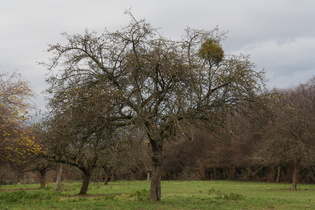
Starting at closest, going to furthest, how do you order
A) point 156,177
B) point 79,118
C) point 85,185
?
point 79,118, point 156,177, point 85,185

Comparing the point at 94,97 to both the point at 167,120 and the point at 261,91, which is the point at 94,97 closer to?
the point at 167,120

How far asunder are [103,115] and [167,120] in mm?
2800

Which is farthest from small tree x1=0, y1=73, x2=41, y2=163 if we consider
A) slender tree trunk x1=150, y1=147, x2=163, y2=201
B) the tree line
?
slender tree trunk x1=150, y1=147, x2=163, y2=201

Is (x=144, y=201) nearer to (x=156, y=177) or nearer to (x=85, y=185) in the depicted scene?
(x=156, y=177)

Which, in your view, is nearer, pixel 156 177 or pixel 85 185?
pixel 156 177

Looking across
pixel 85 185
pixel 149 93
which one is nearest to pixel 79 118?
pixel 149 93

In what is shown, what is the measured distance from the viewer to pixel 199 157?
65.0 metres

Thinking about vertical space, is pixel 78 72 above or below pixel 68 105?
above

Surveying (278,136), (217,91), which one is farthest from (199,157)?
(217,91)

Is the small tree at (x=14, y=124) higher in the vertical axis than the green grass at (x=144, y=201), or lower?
higher

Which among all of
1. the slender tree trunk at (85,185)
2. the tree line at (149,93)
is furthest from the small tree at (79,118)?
the slender tree trunk at (85,185)

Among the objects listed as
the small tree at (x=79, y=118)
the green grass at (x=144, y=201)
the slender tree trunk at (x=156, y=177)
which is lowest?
the green grass at (x=144, y=201)

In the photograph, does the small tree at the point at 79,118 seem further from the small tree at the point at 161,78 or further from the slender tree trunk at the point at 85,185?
the slender tree trunk at the point at 85,185

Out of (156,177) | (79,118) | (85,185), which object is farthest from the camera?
(85,185)
